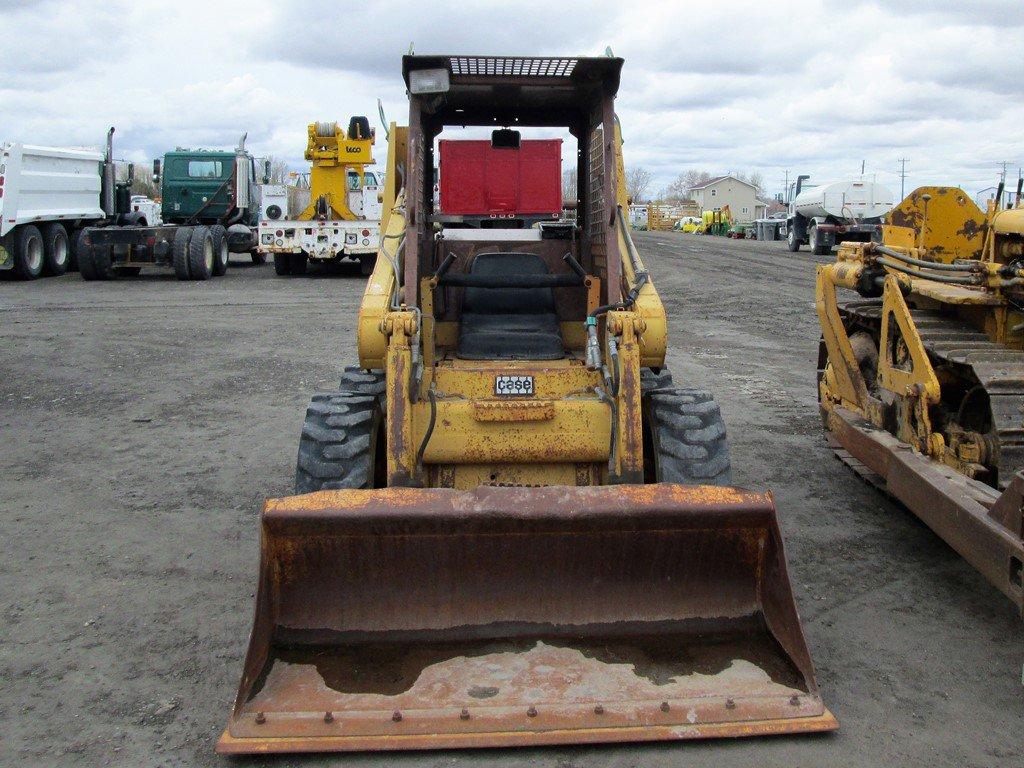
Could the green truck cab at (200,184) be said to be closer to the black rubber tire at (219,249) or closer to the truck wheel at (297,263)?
the black rubber tire at (219,249)

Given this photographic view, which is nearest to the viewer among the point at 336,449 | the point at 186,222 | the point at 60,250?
the point at 336,449

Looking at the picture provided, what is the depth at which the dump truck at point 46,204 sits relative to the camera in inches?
749

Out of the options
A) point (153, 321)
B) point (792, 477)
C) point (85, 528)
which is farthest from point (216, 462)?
point (153, 321)

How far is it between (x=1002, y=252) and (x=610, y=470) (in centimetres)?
298

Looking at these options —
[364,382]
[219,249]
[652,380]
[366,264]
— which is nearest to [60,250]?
[219,249]

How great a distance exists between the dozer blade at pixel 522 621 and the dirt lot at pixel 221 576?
0.12 m

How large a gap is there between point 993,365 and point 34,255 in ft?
66.0

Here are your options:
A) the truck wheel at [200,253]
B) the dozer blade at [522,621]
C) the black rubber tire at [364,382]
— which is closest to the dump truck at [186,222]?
the truck wheel at [200,253]

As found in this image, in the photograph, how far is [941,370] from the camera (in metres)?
5.46

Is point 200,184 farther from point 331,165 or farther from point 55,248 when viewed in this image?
point 331,165

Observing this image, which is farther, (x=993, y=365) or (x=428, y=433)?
(x=993, y=365)

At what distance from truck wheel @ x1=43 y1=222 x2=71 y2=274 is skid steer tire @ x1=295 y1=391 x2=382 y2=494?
18677 millimetres

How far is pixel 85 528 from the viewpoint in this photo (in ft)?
18.3

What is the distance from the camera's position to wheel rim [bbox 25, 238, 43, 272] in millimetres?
20231
